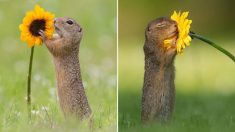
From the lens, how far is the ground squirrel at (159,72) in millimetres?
6004

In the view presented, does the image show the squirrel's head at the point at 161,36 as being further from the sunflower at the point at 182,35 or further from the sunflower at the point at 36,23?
the sunflower at the point at 36,23

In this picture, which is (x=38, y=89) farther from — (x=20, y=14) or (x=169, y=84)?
(x=169, y=84)

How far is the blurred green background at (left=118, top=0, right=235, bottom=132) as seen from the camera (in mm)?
6523

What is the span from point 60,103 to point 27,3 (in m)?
0.77

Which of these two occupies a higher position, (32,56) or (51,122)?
(32,56)

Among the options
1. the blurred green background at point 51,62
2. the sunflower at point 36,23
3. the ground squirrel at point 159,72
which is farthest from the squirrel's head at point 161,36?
the sunflower at point 36,23

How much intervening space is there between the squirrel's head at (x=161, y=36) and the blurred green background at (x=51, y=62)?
0.42 meters

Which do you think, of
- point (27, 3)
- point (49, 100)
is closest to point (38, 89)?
point (49, 100)

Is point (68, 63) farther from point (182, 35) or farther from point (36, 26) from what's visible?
point (182, 35)

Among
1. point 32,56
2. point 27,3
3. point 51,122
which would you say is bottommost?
point 51,122

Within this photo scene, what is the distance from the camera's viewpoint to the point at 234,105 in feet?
25.4

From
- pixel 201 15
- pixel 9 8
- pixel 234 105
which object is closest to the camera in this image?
pixel 9 8

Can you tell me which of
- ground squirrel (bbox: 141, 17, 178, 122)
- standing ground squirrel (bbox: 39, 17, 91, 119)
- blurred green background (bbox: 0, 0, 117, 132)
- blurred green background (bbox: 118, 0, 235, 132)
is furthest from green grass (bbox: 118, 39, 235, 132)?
standing ground squirrel (bbox: 39, 17, 91, 119)

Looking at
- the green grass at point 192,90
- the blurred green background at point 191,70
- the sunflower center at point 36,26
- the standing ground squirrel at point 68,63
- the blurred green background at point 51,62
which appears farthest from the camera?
the blurred green background at point 191,70
